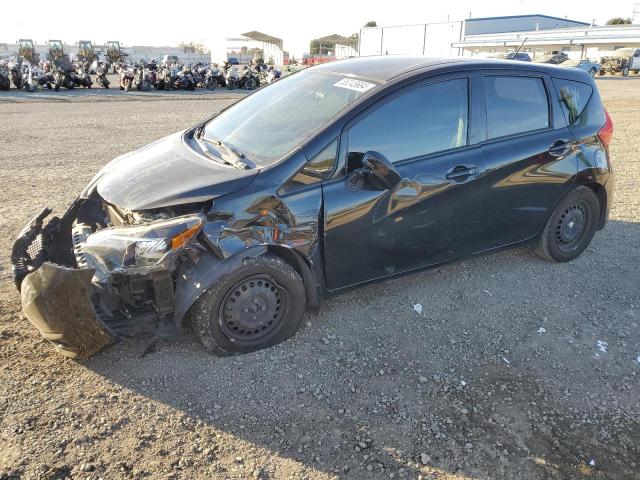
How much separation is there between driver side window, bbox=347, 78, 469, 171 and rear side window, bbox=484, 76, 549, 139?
0.26 meters

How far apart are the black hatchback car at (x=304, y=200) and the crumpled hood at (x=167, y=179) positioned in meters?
0.01

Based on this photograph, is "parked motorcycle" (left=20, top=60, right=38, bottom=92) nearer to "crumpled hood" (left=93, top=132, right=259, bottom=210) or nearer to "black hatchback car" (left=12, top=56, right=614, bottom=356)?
"black hatchback car" (left=12, top=56, right=614, bottom=356)

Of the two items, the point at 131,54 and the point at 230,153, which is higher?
the point at 131,54

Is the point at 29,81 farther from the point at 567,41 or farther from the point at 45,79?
the point at 567,41

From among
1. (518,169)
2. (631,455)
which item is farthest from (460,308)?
(631,455)

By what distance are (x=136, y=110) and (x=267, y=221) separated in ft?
45.3

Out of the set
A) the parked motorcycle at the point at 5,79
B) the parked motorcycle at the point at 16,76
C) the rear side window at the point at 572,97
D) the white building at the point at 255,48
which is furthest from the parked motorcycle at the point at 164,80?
the white building at the point at 255,48

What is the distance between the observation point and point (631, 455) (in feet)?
8.55

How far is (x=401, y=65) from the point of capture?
383 cm

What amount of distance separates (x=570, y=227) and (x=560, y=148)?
0.82 m

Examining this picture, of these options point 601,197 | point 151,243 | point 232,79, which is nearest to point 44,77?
point 232,79

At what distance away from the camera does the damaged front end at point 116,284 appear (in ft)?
9.09

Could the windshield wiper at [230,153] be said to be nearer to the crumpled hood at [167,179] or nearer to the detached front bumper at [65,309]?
the crumpled hood at [167,179]

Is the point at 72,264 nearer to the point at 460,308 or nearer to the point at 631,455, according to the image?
the point at 460,308
